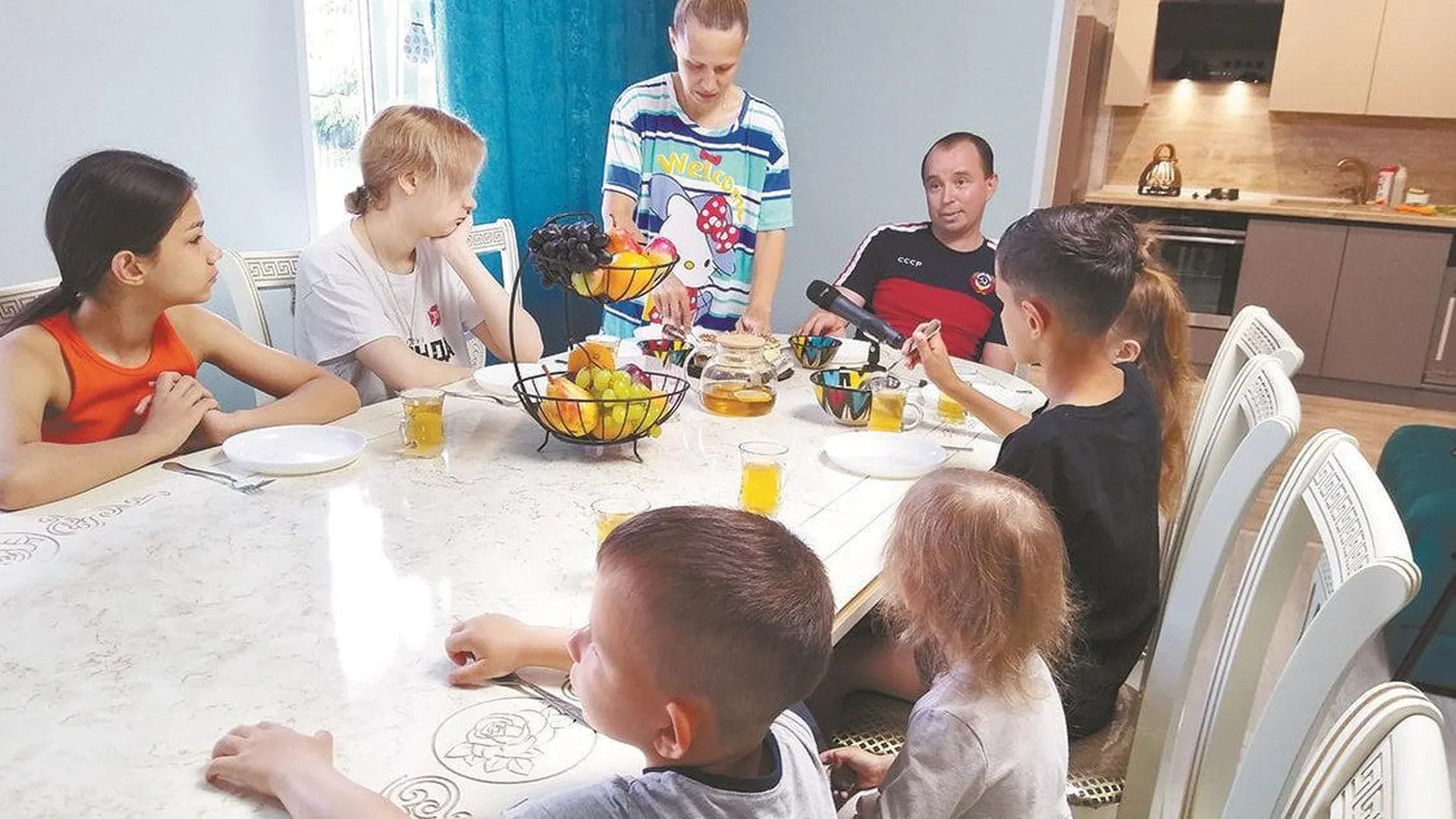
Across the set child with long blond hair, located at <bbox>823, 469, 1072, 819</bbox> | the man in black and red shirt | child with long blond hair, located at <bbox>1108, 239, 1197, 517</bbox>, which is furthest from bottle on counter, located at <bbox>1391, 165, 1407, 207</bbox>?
child with long blond hair, located at <bbox>823, 469, 1072, 819</bbox>

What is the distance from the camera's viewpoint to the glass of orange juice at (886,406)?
192 centimetres

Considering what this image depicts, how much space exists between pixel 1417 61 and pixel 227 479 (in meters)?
5.25

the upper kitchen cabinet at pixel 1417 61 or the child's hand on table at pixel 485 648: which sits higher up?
the upper kitchen cabinet at pixel 1417 61

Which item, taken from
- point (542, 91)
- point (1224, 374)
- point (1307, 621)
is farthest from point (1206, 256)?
point (1307, 621)

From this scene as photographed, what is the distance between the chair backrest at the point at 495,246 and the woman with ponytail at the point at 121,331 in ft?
2.96

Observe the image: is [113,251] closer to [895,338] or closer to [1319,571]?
[895,338]

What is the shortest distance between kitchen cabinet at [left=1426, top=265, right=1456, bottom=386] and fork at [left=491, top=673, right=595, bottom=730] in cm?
494

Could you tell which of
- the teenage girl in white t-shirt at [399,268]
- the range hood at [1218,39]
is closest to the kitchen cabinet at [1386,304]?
the range hood at [1218,39]

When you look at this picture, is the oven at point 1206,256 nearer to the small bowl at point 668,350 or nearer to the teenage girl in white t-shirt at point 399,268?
the small bowl at point 668,350

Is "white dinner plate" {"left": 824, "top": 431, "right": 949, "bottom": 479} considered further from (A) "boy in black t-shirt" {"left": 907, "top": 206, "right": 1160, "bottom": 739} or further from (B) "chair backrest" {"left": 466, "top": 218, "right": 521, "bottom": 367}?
(B) "chair backrest" {"left": 466, "top": 218, "right": 521, "bottom": 367}

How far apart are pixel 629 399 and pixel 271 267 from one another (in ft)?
3.63

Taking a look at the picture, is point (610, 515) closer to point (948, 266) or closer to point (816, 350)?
point (816, 350)

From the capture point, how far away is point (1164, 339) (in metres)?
2.04

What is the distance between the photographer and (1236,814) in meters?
0.87
